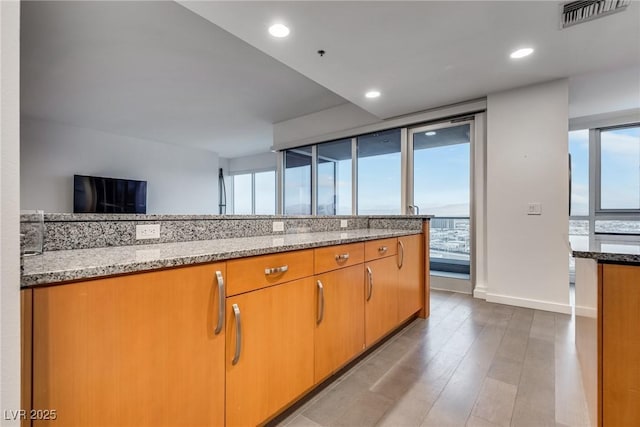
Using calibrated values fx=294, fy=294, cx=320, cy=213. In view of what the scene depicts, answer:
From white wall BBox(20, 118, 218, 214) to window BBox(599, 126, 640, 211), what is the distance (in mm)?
7765

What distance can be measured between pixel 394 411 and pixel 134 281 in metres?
1.35

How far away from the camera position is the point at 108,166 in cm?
577

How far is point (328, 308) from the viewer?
1565 mm

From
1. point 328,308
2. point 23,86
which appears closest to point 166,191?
point 23,86

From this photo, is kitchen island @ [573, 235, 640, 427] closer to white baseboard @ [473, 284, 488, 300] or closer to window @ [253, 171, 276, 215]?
white baseboard @ [473, 284, 488, 300]

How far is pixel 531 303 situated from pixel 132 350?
3631 millimetres

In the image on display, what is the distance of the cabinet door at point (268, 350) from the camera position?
1.10m

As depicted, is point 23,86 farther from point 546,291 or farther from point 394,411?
point 546,291

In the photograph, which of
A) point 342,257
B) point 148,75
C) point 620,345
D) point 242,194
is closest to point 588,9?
point 620,345

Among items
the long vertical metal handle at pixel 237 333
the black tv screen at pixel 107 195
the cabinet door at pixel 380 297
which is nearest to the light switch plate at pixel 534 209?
the cabinet door at pixel 380 297

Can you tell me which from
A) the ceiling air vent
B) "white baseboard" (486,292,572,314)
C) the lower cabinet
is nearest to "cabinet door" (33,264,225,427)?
the lower cabinet

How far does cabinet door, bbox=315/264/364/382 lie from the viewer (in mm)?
1510

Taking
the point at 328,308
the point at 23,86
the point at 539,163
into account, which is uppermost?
the point at 23,86
